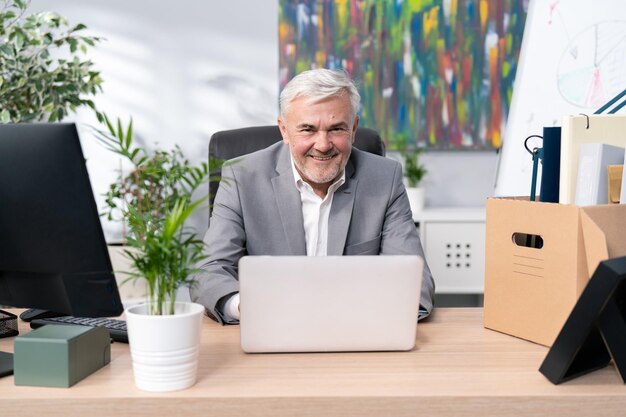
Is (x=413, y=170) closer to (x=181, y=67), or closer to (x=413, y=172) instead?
(x=413, y=172)

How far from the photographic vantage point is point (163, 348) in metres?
0.90

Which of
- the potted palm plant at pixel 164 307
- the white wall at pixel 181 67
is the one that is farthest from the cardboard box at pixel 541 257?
the white wall at pixel 181 67

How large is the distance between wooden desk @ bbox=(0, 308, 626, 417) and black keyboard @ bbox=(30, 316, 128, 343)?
0.11 metres

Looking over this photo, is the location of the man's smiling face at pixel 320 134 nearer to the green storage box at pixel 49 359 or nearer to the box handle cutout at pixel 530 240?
the box handle cutout at pixel 530 240

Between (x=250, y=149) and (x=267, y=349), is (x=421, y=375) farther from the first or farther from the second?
(x=250, y=149)

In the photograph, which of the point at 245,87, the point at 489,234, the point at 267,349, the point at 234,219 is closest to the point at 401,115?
the point at 245,87

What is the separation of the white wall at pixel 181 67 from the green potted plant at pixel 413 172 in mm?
404

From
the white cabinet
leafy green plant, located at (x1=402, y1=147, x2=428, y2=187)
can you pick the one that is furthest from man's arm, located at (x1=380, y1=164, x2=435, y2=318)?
leafy green plant, located at (x1=402, y1=147, x2=428, y2=187)

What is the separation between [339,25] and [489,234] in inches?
85.3

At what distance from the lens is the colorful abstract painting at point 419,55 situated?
3.17 metres

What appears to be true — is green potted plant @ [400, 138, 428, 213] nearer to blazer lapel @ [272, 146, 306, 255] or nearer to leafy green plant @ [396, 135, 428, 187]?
leafy green plant @ [396, 135, 428, 187]

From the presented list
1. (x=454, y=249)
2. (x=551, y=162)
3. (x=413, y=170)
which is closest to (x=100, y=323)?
(x=551, y=162)

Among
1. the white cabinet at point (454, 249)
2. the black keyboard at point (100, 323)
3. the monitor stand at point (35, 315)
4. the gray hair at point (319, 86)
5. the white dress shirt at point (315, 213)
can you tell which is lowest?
the white cabinet at point (454, 249)

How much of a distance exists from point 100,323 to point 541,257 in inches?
32.3
